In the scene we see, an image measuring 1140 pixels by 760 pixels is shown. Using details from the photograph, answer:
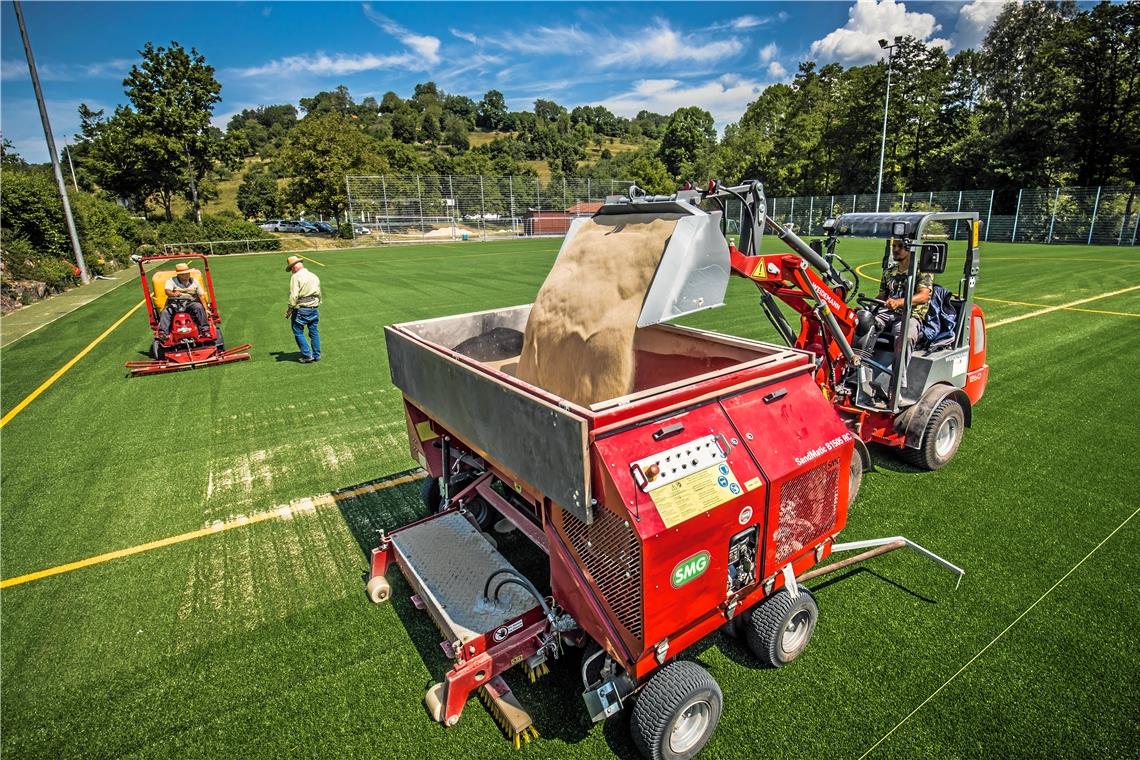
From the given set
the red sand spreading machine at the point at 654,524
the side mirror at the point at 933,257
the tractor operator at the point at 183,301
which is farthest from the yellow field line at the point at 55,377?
the side mirror at the point at 933,257

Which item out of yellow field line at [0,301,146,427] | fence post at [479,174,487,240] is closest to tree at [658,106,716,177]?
fence post at [479,174,487,240]

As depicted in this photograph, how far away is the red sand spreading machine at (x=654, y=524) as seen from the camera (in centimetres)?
261

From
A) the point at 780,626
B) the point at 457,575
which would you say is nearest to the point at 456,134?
the point at 457,575

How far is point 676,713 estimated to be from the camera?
2.75 m

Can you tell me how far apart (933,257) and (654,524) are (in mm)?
4085

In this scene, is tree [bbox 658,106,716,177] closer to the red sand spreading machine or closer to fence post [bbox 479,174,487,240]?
fence post [bbox 479,174,487,240]

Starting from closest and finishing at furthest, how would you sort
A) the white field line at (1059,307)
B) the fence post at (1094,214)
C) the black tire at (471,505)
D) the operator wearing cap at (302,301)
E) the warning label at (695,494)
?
the warning label at (695,494)
the black tire at (471,505)
the operator wearing cap at (302,301)
the white field line at (1059,307)
the fence post at (1094,214)

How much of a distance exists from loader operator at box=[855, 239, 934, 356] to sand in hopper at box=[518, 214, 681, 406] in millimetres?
2917

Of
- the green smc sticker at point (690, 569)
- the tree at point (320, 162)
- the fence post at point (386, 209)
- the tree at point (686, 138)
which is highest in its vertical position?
the tree at point (686, 138)

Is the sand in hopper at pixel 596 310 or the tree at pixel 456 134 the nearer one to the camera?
the sand in hopper at pixel 596 310

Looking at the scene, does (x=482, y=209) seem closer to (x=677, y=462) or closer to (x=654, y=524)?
(x=677, y=462)

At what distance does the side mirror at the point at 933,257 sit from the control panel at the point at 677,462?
3.46 m

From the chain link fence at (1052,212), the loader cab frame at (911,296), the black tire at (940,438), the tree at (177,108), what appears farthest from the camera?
the tree at (177,108)

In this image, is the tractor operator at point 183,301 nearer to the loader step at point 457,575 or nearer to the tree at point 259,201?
the loader step at point 457,575
